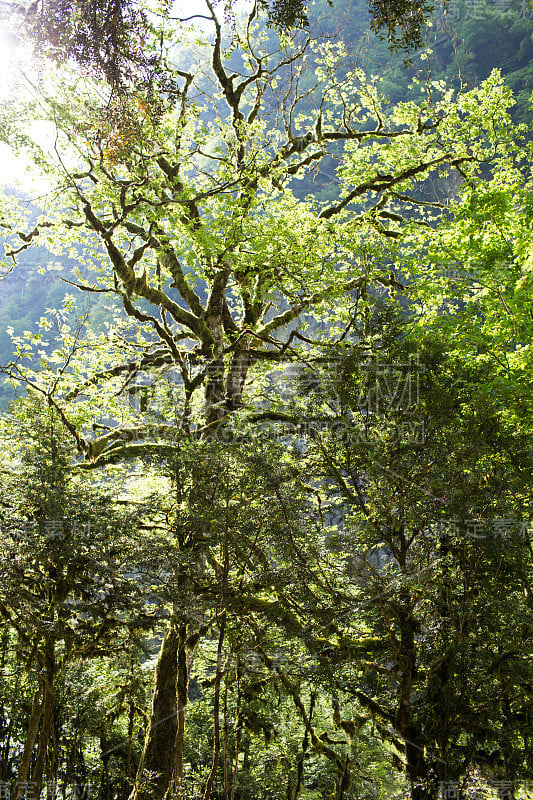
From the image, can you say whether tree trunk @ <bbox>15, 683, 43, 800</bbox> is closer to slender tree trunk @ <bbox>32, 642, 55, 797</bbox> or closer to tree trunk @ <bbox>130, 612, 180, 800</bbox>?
slender tree trunk @ <bbox>32, 642, 55, 797</bbox>

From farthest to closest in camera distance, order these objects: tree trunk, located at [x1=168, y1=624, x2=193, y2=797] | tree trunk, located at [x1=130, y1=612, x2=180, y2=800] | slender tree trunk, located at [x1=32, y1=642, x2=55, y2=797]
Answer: tree trunk, located at [x1=130, y1=612, x2=180, y2=800]
tree trunk, located at [x1=168, y1=624, x2=193, y2=797]
slender tree trunk, located at [x1=32, y1=642, x2=55, y2=797]


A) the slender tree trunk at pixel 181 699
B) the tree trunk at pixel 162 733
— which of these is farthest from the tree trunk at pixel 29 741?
the slender tree trunk at pixel 181 699

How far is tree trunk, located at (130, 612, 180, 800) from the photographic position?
17.3ft

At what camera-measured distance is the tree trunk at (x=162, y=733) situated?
526 centimetres

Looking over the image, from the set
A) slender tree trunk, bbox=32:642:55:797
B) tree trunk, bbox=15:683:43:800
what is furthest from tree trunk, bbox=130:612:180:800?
tree trunk, bbox=15:683:43:800

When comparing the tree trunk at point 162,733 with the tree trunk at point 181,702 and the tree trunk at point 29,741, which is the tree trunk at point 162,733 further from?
the tree trunk at point 29,741

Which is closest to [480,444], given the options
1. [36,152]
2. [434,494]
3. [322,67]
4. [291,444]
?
[434,494]

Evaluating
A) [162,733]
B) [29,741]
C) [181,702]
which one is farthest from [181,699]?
[29,741]

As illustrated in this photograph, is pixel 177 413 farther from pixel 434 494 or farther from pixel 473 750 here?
pixel 473 750

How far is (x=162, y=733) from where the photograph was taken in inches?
235

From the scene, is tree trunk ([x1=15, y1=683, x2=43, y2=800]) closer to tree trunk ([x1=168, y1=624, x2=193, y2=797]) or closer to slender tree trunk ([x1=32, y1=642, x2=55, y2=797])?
slender tree trunk ([x1=32, y1=642, x2=55, y2=797])

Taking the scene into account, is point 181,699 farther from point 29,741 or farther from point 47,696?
point 29,741

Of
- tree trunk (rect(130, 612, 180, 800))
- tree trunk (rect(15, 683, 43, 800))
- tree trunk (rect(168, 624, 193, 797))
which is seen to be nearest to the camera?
tree trunk (rect(168, 624, 193, 797))

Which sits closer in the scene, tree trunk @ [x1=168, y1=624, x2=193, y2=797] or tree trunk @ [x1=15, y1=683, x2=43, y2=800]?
tree trunk @ [x1=168, y1=624, x2=193, y2=797]
